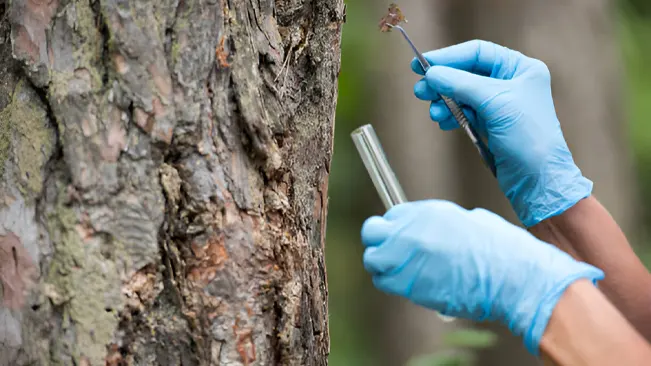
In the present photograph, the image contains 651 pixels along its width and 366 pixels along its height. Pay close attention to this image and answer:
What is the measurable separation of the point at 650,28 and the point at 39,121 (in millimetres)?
9038

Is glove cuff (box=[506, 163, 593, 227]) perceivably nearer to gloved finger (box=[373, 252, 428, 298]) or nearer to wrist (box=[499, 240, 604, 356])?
wrist (box=[499, 240, 604, 356])

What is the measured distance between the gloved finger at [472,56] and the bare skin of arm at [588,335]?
891 mm

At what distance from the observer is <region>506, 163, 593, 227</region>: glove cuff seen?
77.2 inches

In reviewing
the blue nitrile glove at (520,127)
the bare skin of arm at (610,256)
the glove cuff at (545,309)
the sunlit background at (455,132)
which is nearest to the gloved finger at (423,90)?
the blue nitrile glove at (520,127)

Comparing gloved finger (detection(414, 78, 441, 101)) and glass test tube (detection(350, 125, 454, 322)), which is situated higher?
gloved finger (detection(414, 78, 441, 101))

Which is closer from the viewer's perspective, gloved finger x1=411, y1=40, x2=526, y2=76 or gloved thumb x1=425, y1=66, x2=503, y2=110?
gloved thumb x1=425, y1=66, x2=503, y2=110

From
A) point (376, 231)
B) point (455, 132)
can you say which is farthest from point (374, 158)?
point (455, 132)

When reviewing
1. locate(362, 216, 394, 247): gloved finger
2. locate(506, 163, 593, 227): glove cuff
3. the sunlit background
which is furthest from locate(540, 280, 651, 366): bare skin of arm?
the sunlit background

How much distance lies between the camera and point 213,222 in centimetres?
138

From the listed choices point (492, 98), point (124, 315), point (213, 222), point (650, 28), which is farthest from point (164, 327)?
point (650, 28)

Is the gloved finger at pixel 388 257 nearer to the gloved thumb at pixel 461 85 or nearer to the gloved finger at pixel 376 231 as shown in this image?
the gloved finger at pixel 376 231

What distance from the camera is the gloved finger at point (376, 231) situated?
1.50m

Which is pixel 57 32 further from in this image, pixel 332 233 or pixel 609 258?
pixel 332 233

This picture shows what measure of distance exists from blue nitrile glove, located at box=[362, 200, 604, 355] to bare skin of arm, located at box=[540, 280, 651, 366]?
0.04 meters
